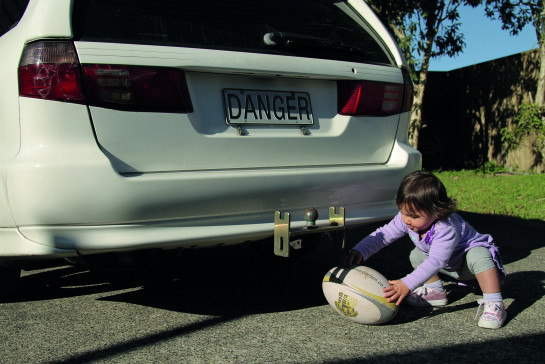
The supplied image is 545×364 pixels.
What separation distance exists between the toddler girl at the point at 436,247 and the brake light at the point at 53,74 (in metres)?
1.48

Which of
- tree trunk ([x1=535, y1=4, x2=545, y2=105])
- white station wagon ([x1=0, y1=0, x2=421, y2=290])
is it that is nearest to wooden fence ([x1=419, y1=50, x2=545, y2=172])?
tree trunk ([x1=535, y1=4, x2=545, y2=105])

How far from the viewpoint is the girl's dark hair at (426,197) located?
102 inches

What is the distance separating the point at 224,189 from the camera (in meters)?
2.39

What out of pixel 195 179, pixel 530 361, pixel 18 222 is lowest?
pixel 530 361

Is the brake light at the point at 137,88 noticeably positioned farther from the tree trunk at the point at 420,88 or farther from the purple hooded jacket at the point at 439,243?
the tree trunk at the point at 420,88

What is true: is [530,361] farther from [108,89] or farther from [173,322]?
[108,89]

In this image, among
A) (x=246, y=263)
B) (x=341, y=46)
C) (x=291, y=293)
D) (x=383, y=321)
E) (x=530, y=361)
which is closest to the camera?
(x=530, y=361)

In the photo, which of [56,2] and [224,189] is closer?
[56,2]

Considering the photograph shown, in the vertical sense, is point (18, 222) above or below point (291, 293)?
above

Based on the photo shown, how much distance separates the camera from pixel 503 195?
7188 mm

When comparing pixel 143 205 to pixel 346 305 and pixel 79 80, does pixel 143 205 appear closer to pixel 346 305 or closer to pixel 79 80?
pixel 79 80

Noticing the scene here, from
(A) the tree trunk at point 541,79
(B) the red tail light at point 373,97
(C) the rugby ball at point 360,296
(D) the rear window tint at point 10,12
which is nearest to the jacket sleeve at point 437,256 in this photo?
(C) the rugby ball at point 360,296

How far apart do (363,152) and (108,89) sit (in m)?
1.32

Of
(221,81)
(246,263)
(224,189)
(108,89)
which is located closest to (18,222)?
(108,89)
